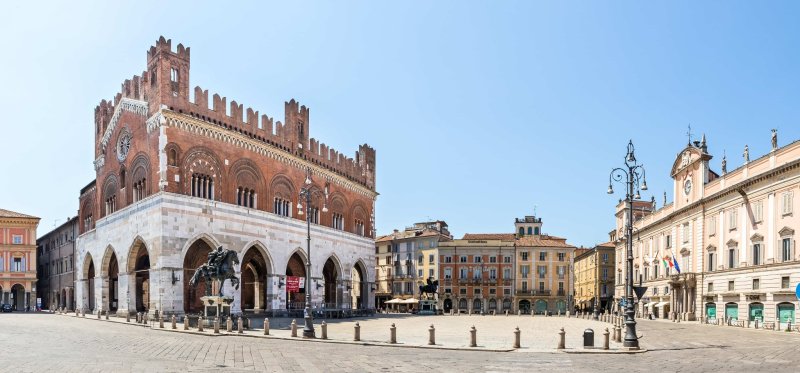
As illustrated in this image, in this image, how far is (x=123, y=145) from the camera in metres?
44.2

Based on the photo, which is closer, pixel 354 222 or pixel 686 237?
pixel 686 237

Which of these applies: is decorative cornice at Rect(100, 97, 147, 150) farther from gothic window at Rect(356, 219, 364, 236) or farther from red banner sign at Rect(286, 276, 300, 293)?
gothic window at Rect(356, 219, 364, 236)

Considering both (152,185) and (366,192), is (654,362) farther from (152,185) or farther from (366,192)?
(366,192)

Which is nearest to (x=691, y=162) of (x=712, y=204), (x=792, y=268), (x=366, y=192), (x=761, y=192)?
(x=712, y=204)

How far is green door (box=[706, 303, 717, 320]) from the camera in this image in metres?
49.0

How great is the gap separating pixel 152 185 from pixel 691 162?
1623 inches

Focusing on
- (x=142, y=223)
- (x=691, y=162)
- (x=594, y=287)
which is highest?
(x=691, y=162)

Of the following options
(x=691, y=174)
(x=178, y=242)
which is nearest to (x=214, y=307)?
(x=178, y=242)

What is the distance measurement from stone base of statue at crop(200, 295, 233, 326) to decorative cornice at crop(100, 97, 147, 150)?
45.1ft

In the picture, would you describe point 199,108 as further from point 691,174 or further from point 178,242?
point 691,174

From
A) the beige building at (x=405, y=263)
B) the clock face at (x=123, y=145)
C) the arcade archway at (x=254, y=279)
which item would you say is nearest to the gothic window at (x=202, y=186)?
the arcade archway at (x=254, y=279)

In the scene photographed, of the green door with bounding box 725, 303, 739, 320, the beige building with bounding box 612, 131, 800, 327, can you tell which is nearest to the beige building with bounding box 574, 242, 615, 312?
the beige building with bounding box 612, 131, 800, 327

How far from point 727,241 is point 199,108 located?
36911 mm

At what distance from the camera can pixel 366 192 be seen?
207 ft
